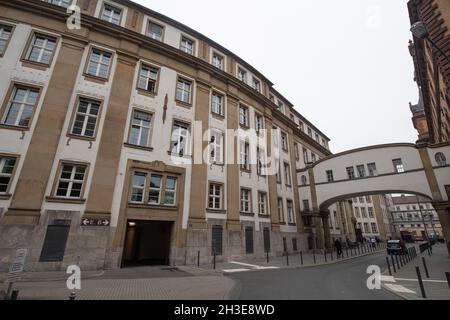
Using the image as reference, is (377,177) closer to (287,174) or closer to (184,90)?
(287,174)

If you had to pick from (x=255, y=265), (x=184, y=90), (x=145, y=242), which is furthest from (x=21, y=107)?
(x=255, y=265)

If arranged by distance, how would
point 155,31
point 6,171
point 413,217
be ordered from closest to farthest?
1. point 6,171
2. point 155,31
3. point 413,217

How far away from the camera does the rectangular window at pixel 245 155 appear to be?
21508 millimetres

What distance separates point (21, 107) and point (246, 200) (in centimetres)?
1752

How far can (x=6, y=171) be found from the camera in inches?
465

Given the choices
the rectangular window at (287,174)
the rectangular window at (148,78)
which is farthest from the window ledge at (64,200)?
the rectangular window at (287,174)

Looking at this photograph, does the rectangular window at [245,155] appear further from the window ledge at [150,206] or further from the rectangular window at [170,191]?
the window ledge at [150,206]

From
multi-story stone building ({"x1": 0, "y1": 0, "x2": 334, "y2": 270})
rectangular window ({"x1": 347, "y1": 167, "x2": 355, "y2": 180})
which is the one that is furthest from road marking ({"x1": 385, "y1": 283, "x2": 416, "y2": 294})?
rectangular window ({"x1": 347, "y1": 167, "x2": 355, "y2": 180})

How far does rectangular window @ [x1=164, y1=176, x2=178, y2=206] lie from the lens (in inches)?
624

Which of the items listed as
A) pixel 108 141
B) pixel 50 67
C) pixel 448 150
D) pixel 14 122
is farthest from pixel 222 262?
pixel 448 150

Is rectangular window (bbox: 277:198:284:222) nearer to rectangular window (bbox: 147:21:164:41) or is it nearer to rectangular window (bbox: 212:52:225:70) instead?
rectangular window (bbox: 212:52:225:70)

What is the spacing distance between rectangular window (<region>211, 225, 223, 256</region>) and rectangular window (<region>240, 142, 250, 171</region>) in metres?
6.38

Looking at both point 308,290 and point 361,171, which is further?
point 361,171
